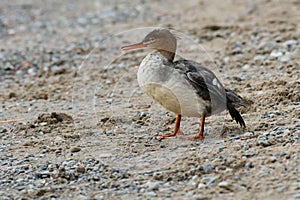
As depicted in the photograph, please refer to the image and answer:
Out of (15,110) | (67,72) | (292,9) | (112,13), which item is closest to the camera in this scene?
(15,110)

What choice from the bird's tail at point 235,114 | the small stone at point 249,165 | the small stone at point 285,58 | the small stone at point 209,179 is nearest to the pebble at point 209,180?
the small stone at point 209,179

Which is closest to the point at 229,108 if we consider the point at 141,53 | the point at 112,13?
the point at 141,53

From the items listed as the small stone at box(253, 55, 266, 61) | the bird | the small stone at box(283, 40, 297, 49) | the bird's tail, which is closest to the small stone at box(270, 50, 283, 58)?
the small stone at box(253, 55, 266, 61)

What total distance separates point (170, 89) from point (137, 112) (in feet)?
5.15

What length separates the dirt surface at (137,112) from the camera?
533 centimetres

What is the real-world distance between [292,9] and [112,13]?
4368 millimetres

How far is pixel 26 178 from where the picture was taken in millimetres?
5719

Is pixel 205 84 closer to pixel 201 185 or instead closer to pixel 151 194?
pixel 201 185

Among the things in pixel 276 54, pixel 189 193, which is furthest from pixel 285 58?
pixel 189 193

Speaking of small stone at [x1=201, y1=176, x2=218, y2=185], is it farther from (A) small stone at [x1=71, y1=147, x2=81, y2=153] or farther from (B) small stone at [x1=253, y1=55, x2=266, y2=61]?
(B) small stone at [x1=253, y1=55, x2=266, y2=61]

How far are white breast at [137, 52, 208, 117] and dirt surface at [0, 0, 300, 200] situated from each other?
0.39m

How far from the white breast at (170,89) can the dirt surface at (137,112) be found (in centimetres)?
39

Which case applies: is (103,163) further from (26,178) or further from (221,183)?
(221,183)

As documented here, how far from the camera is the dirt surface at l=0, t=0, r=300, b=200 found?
17.5ft
